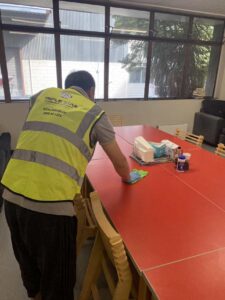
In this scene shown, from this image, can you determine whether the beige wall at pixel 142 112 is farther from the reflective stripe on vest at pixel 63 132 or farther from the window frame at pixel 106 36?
the reflective stripe on vest at pixel 63 132

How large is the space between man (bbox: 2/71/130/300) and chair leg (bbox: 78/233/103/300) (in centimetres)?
16

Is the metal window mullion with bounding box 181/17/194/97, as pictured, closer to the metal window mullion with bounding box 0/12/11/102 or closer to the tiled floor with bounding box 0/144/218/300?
the metal window mullion with bounding box 0/12/11/102

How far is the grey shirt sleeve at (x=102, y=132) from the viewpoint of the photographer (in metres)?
1.13

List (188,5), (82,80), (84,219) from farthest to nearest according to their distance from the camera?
(188,5) < (84,219) < (82,80)

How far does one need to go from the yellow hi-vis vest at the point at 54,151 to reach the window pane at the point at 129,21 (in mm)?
3671

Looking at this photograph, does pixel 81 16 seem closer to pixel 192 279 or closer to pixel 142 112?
pixel 142 112

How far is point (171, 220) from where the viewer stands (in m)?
1.19

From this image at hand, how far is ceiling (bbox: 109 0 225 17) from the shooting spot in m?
3.94

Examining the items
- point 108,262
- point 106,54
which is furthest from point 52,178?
point 106,54

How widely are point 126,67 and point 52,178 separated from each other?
→ 396 cm

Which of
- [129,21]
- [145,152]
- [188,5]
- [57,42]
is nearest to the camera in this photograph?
[145,152]

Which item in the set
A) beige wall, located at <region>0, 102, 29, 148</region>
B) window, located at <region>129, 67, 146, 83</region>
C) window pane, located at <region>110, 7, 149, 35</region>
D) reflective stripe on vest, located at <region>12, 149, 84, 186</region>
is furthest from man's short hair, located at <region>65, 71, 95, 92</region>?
window, located at <region>129, 67, 146, 83</region>

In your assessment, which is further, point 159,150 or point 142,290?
point 159,150

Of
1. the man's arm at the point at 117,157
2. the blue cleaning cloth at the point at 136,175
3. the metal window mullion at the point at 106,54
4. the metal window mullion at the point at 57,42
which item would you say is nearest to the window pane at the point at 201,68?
the metal window mullion at the point at 106,54
